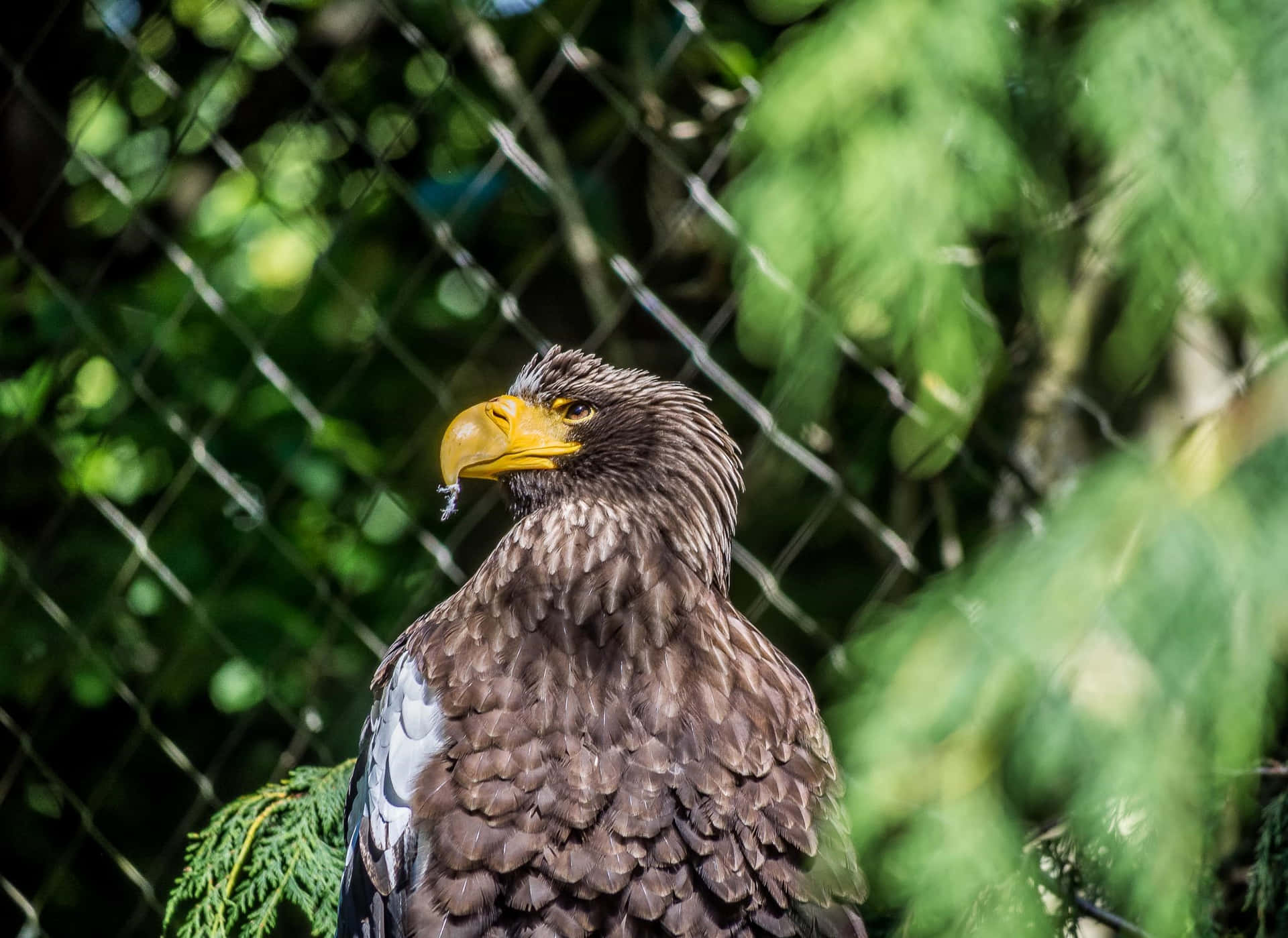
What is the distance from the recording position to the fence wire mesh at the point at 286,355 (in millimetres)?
2213

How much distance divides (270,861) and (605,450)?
2.06 ft

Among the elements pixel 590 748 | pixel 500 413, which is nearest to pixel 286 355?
pixel 500 413

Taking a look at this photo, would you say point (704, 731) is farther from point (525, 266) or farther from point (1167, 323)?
point (525, 266)

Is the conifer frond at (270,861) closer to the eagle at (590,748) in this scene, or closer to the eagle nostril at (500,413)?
the eagle at (590,748)

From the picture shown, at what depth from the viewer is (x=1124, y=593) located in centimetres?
108

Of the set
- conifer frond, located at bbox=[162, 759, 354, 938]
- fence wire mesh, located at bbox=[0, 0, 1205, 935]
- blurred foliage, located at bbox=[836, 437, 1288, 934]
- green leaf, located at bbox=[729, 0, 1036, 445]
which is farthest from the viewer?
fence wire mesh, located at bbox=[0, 0, 1205, 935]

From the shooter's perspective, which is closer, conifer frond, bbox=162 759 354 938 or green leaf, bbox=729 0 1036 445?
green leaf, bbox=729 0 1036 445

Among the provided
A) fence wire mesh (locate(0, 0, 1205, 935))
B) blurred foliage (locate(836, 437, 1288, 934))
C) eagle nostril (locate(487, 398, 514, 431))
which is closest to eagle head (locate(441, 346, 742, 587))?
eagle nostril (locate(487, 398, 514, 431))

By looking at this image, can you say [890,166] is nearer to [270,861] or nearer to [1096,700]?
[1096,700]

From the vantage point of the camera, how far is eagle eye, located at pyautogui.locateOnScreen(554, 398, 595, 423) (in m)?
1.56

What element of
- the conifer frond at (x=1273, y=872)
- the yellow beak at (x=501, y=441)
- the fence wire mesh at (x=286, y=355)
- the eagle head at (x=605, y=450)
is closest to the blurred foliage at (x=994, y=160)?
the eagle head at (x=605, y=450)

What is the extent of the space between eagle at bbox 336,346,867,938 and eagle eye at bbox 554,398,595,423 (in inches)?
1.8

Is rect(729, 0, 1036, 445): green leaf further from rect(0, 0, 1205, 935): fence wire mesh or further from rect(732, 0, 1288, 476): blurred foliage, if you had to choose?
rect(0, 0, 1205, 935): fence wire mesh

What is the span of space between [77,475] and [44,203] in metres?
0.51
